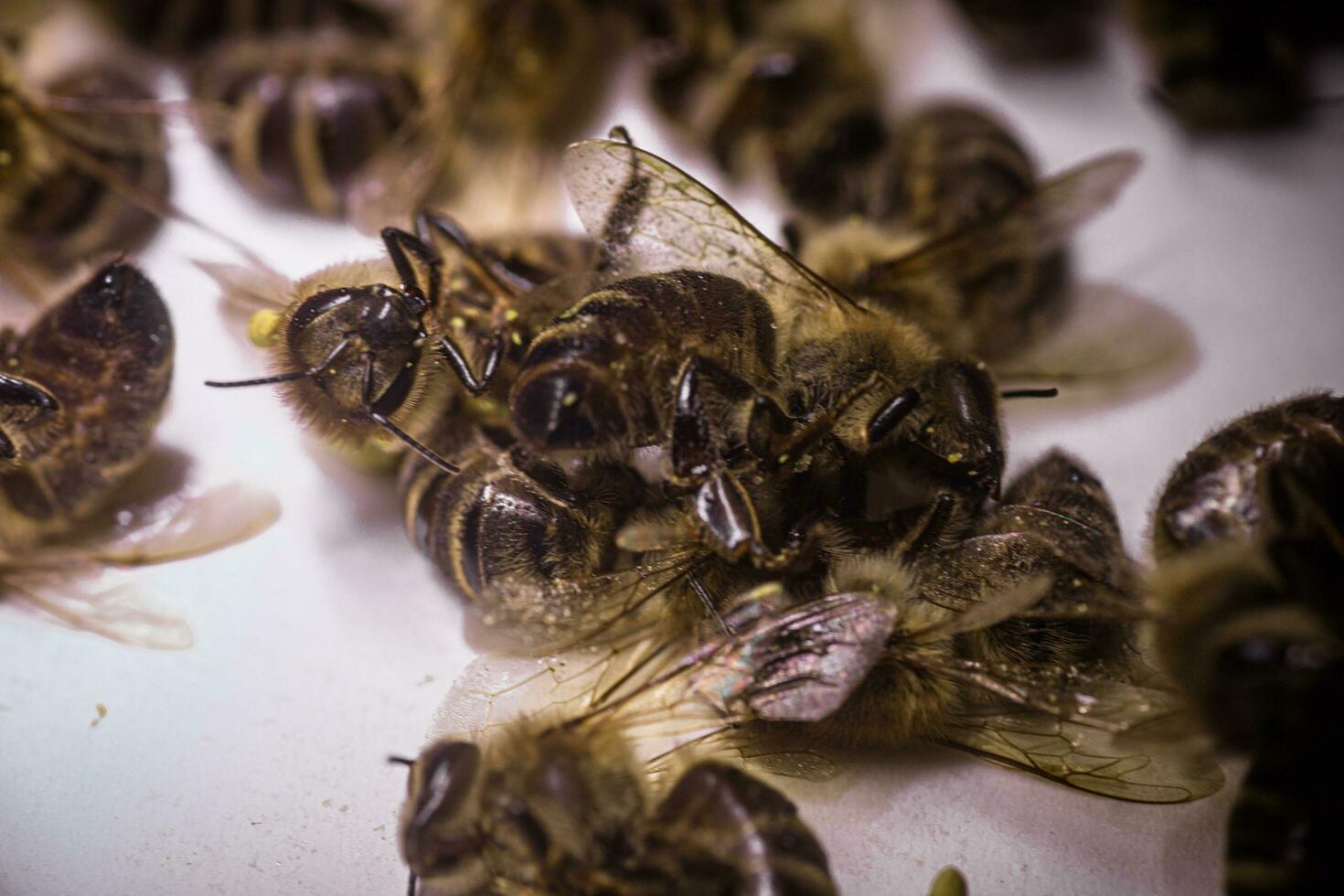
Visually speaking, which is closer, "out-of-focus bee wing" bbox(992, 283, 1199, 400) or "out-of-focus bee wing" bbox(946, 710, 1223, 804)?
"out-of-focus bee wing" bbox(946, 710, 1223, 804)

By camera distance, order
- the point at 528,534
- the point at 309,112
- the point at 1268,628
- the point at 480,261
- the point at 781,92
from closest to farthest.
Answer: the point at 1268,628 → the point at 528,534 → the point at 480,261 → the point at 309,112 → the point at 781,92

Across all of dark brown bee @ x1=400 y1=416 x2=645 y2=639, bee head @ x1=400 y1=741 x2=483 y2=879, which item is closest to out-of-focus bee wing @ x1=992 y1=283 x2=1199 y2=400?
dark brown bee @ x1=400 y1=416 x2=645 y2=639

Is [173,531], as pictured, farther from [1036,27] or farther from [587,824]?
[1036,27]

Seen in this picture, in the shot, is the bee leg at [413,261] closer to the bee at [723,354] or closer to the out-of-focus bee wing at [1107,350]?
the bee at [723,354]

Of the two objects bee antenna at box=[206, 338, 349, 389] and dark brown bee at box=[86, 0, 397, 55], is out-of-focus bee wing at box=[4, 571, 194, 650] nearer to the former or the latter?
bee antenna at box=[206, 338, 349, 389]

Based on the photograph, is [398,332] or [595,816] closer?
[595,816]

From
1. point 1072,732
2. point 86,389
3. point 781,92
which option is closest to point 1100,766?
point 1072,732

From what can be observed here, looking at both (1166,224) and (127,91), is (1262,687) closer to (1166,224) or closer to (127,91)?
(1166,224)
